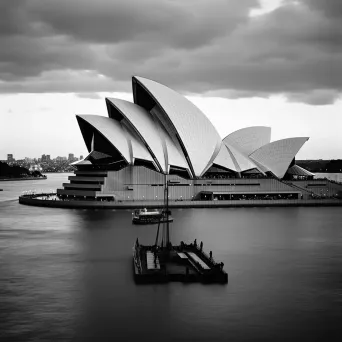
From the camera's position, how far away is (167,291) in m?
24.6

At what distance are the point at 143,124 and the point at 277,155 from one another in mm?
20029

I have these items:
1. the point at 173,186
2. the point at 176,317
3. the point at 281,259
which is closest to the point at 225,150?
the point at 173,186

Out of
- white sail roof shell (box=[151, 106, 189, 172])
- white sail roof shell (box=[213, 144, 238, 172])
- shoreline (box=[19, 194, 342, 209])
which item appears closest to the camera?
shoreline (box=[19, 194, 342, 209])

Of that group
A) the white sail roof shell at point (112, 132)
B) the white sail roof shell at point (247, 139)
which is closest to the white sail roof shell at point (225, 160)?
the white sail roof shell at point (247, 139)

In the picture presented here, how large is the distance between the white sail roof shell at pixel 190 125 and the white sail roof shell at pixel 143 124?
2.96 m

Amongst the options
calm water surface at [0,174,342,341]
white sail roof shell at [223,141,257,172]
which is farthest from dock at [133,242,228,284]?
white sail roof shell at [223,141,257,172]

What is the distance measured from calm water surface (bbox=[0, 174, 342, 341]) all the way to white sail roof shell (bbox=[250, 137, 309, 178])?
30.5m

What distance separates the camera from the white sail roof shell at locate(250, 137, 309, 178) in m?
74.4

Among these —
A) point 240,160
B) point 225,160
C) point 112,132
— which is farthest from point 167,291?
point 240,160

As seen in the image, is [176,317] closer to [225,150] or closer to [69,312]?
[69,312]

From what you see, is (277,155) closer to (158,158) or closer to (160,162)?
(160,162)

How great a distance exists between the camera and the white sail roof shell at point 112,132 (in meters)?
65.2

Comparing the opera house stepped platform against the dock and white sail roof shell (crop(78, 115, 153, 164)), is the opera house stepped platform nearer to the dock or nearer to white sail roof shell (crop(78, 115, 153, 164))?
white sail roof shell (crop(78, 115, 153, 164))

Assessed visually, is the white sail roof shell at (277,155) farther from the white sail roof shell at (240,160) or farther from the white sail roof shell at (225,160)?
the white sail roof shell at (225,160)
